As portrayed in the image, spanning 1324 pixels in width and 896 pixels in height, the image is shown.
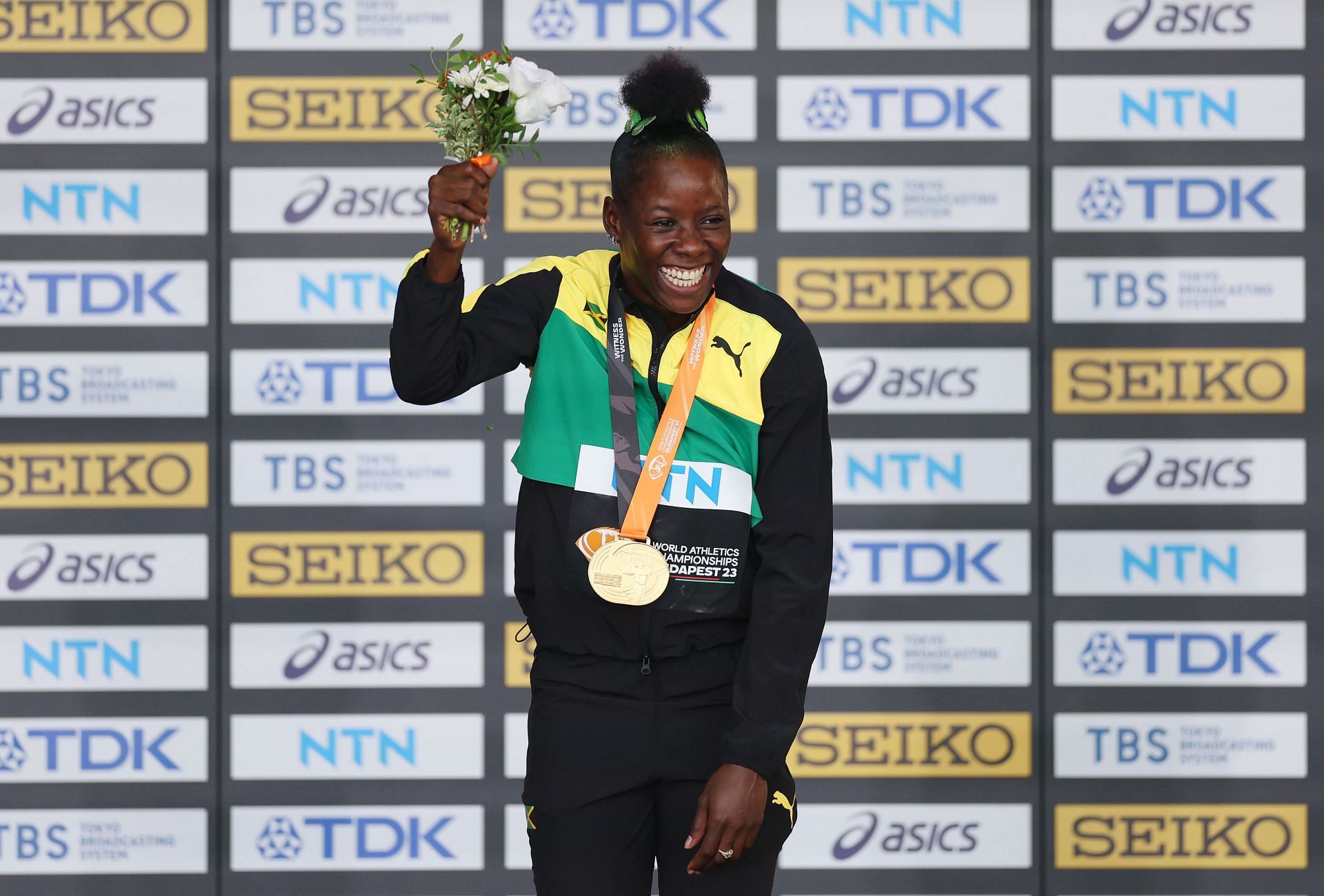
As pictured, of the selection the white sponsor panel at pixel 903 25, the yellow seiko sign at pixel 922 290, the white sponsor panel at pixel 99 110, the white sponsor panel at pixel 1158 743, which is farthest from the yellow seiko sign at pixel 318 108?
the white sponsor panel at pixel 1158 743

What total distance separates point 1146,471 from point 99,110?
113 inches

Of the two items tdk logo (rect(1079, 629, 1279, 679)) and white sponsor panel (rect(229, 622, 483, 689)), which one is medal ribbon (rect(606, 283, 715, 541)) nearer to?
white sponsor panel (rect(229, 622, 483, 689))

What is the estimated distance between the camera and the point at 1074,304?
312cm

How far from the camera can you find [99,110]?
311cm

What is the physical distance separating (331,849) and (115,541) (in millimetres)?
978

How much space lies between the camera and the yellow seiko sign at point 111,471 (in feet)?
10.2

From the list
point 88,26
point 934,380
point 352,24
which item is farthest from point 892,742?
point 88,26

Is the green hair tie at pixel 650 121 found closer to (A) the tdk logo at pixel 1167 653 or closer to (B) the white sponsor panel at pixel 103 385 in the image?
(B) the white sponsor panel at pixel 103 385

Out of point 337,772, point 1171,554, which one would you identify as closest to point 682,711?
point 337,772

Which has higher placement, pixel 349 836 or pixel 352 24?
pixel 352 24

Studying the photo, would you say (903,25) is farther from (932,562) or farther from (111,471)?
(111,471)

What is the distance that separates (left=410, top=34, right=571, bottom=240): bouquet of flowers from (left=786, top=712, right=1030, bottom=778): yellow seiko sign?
201 centimetres

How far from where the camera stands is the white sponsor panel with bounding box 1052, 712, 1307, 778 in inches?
125

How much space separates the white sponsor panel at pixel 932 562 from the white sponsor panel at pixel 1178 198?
835 mm
